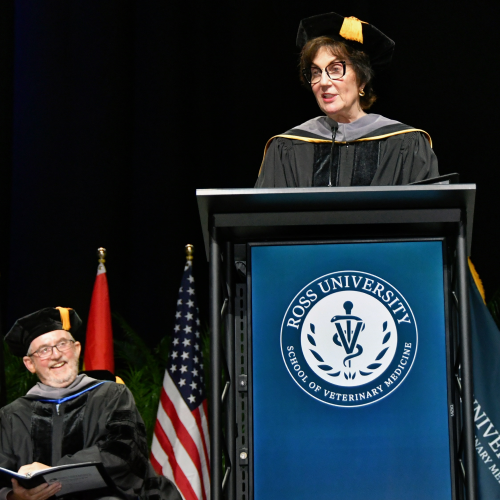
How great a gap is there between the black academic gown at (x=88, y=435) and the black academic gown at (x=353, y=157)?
4.12 ft

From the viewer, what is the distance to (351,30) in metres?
2.35

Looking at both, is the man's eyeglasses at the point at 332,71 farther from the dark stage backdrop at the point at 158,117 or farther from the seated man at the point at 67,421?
the dark stage backdrop at the point at 158,117

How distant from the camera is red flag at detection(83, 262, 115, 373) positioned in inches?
164

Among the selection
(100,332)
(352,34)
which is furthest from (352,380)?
(100,332)

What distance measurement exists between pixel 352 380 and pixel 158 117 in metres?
3.42

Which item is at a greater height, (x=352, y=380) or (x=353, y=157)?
(x=353, y=157)

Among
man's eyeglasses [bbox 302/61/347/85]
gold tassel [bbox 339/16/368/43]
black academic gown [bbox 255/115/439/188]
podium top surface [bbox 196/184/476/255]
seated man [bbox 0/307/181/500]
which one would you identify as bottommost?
seated man [bbox 0/307/181/500]

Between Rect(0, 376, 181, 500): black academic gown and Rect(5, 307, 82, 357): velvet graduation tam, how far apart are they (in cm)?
23

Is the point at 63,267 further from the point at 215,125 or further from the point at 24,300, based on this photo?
the point at 215,125

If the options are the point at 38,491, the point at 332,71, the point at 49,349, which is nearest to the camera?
the point at 332,71

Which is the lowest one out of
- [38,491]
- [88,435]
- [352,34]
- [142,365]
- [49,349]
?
[38,491]

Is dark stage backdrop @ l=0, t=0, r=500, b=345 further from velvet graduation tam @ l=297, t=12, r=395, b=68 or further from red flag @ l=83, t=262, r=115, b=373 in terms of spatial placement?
velvet graduation tam @ l=297, t=12, r=395, b=68

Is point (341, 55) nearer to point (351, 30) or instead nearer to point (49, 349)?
point (351, 30)

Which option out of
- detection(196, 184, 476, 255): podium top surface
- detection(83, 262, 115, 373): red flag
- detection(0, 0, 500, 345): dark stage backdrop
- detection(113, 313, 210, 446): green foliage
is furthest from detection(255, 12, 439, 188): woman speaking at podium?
detection(0, 0, 500, 345): dark stage backdrop
